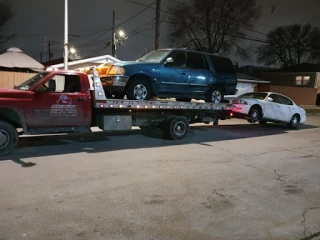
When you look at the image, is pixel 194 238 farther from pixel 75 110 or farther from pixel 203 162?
pixel 75 110

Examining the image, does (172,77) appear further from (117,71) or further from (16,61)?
(16,61)

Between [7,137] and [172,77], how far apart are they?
15.4ft

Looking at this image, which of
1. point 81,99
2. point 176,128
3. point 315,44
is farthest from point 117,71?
point 315,44

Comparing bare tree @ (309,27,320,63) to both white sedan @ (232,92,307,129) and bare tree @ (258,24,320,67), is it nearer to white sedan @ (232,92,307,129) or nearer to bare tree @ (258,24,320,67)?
bare tree @ (258,24,320,67)

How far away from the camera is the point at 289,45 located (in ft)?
195

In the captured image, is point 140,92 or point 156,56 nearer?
point 140,92

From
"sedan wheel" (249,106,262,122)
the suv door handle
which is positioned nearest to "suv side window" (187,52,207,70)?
the suv door handle

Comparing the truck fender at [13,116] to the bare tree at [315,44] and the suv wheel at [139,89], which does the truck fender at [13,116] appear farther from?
the bare tree at [315,44]

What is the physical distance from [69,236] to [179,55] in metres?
7.46

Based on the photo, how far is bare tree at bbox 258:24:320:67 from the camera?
2282 inches

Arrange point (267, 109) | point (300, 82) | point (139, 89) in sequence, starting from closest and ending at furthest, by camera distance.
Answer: point (139, 89)
point (267, 109)
point (300, 82)

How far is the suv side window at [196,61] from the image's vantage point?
1065cm

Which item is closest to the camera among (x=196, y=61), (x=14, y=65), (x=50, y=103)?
(x=50, y=103)

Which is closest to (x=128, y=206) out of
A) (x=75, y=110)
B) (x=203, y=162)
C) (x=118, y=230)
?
(x=118, y=230)
